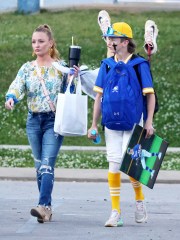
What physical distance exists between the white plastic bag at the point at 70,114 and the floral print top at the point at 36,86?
6.8 inches

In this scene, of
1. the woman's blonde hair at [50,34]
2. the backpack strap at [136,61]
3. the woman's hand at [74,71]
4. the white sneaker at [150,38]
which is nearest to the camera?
the backpack strap at [136,61]

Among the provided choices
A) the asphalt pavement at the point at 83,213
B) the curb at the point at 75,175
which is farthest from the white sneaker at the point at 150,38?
the curb at the point at 75,175

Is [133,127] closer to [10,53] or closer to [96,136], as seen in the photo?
[96,136]

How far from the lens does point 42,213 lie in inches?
409

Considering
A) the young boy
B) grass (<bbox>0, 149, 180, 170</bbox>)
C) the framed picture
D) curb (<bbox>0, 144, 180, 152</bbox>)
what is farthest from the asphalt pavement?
curb (<bbox>0, 144, 180, 152</bbox>)

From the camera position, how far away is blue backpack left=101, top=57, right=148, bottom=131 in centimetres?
1004

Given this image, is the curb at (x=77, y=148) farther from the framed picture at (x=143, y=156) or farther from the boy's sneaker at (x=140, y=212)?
the framed picture at (x=143, y=156)

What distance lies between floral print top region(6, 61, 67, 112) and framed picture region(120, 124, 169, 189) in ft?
2.97

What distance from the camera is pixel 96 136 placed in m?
10.3

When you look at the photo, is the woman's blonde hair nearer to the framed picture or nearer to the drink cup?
the drink cup

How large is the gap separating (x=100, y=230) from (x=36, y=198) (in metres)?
3.34

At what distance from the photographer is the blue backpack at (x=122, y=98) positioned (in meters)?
10.0

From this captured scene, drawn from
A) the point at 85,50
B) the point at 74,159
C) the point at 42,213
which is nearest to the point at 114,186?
the point at 42,213

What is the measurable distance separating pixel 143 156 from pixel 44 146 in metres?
0.92
